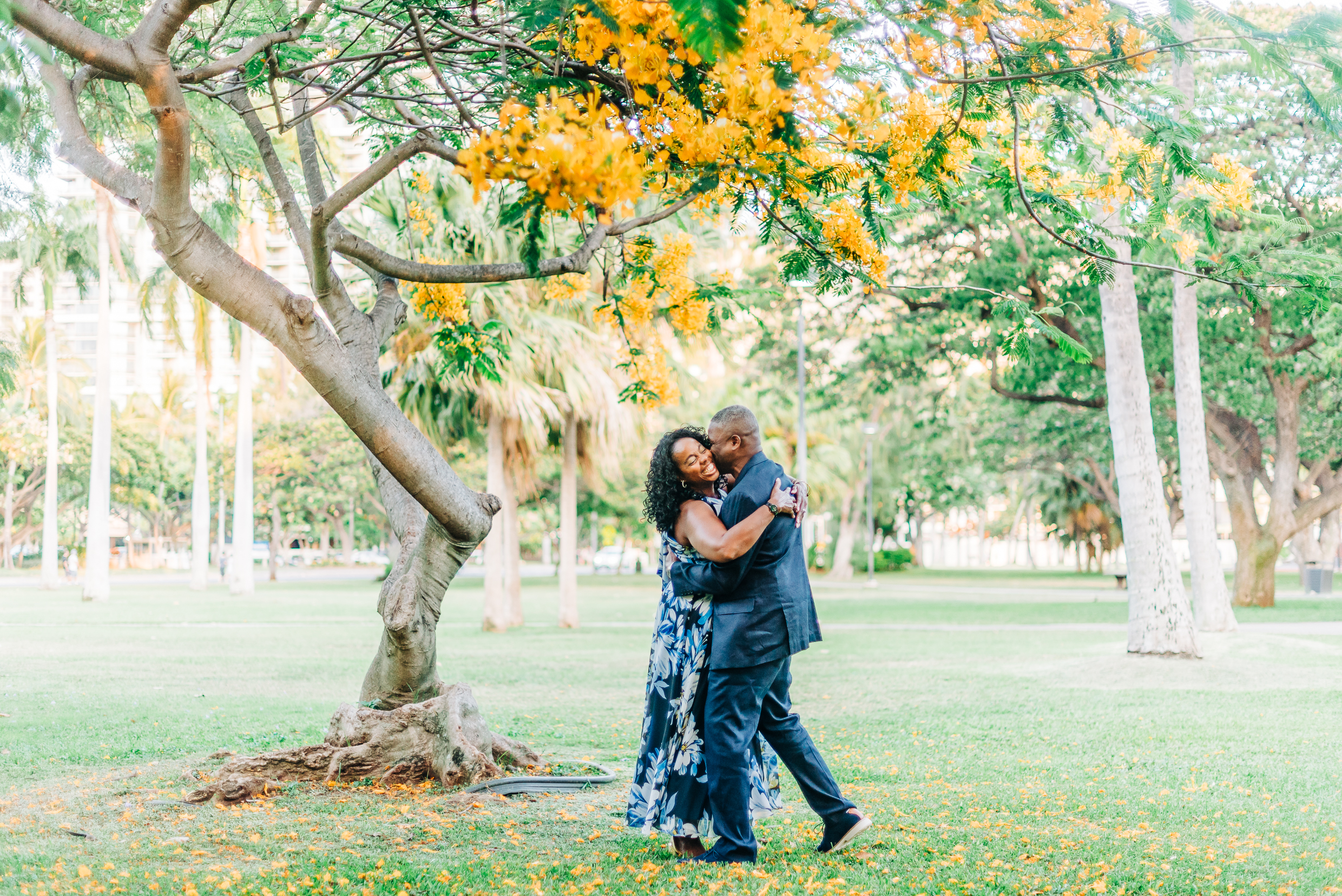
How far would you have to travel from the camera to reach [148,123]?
8.98 metres

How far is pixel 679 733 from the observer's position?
214 inches

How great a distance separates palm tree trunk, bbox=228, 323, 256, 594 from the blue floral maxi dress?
32494 millimetres

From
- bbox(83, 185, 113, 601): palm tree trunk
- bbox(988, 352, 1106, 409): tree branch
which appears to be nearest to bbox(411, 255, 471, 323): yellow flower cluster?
bbox(988, 352, 1106, 409): tree branch

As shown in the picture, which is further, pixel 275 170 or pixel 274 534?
pixel 274 534

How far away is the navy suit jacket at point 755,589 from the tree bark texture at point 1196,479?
1421cm

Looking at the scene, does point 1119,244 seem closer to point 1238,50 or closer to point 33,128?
point 1238,50

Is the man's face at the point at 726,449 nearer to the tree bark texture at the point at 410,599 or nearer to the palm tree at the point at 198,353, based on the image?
the tree bark texture at the point at 410,599

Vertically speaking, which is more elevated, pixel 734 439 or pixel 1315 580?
pixel 734 439

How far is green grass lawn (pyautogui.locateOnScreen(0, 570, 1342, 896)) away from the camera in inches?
201

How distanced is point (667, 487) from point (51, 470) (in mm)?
38085

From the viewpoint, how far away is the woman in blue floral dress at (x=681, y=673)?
532 centimetres

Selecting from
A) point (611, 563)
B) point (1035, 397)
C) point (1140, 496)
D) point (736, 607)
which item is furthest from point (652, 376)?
point (611, 563)

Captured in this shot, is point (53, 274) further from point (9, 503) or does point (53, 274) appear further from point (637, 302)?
point (637, 302)

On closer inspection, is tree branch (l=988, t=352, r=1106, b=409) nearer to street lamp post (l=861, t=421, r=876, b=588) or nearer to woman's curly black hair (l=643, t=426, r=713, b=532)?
woman's curly black hair (l=643, t=426, r=713, b=532)
